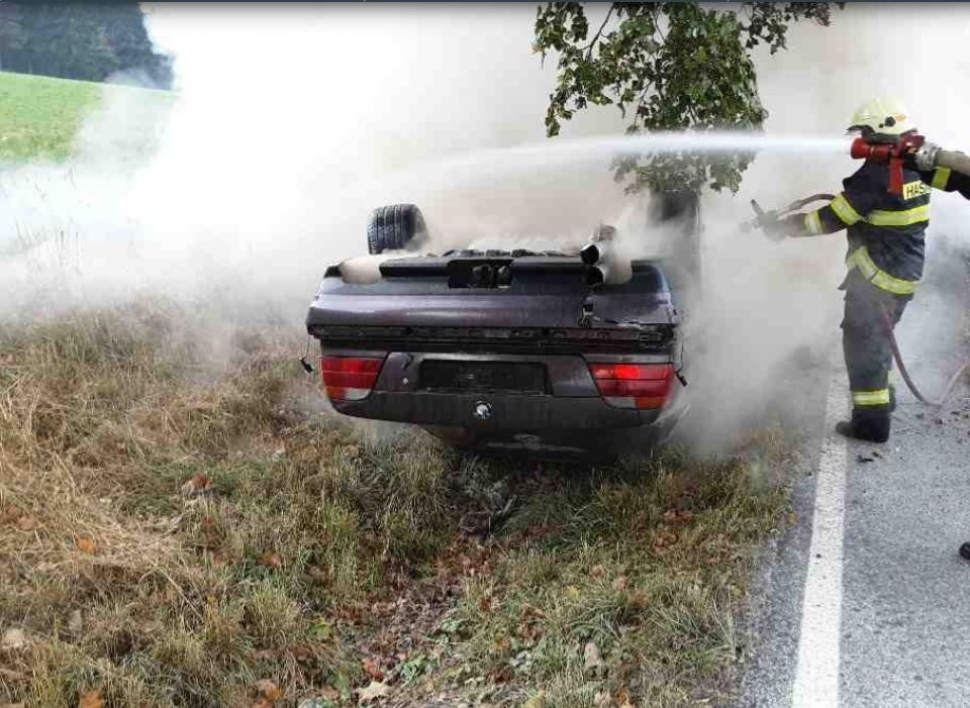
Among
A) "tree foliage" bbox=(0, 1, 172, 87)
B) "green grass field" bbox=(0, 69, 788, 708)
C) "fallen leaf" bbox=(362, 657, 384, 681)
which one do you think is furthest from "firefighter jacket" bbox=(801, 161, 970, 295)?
"tree foliage" bbox=(0, 1, 172, 87)

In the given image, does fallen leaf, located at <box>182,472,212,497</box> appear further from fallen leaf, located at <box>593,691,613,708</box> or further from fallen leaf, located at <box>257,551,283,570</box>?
fallen leaf, located at <box>593,691,613,708</box>

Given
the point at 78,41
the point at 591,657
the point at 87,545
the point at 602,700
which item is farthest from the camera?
the point at 78,41

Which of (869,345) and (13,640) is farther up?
(869,345)

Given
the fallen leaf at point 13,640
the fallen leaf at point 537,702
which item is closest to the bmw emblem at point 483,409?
the fallen leaf at point 537,702

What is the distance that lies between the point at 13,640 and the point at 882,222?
4.46 meters

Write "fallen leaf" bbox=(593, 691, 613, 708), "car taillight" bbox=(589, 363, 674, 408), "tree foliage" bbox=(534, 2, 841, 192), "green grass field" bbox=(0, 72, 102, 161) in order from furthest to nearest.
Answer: "green grass field" bbox=(0, 72, 102, 161)
"tree foliage" bbox=(534, 2, 841, 192)
"car taillight" bbox=(589, 363, 674, 408)
"fallen leaf" bbox=(593, 691, 613, 708)

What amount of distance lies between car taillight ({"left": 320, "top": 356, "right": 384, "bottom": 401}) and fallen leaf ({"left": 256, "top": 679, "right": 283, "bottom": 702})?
121 cm

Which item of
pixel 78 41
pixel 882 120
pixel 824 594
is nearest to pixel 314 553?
pixel 824 594

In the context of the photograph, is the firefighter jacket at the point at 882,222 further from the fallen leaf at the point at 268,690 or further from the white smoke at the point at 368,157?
the fallen leaf at the point at 268,690

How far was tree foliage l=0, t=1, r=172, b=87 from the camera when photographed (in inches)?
350

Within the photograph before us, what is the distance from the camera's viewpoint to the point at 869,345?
14.9 ft

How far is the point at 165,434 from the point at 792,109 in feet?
22.1

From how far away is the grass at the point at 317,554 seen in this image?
2.84 m

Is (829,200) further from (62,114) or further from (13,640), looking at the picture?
(62,114)
